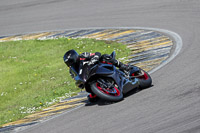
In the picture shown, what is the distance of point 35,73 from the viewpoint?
13906mm

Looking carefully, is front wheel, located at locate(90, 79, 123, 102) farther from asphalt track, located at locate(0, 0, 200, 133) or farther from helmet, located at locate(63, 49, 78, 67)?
helmet, located at locate(63, 49, 78, 67)

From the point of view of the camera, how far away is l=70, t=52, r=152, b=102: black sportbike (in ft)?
29.1

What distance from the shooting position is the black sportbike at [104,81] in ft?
29.1

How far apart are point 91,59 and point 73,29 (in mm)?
8819

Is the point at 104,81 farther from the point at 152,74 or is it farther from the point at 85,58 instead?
the point at 152,74

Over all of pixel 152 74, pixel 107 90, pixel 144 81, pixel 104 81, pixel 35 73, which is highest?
pixel 104 81

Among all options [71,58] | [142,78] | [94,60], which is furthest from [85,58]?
[142,78]

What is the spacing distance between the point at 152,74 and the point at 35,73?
15.5ft

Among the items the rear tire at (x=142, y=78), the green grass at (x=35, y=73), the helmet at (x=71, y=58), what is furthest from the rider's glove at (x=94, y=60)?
the green grass at (x=35, y=73)

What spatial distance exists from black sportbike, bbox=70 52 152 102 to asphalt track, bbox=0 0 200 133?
0.24 meters

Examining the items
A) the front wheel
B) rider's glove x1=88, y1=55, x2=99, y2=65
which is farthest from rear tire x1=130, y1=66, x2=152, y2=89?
rider's glove x1=88, y1=55, x2=99, y2=65

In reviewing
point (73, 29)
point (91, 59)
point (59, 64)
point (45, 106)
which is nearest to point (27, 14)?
point (73, 29)

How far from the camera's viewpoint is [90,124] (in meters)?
8.18

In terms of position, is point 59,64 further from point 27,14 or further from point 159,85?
point 27,14
